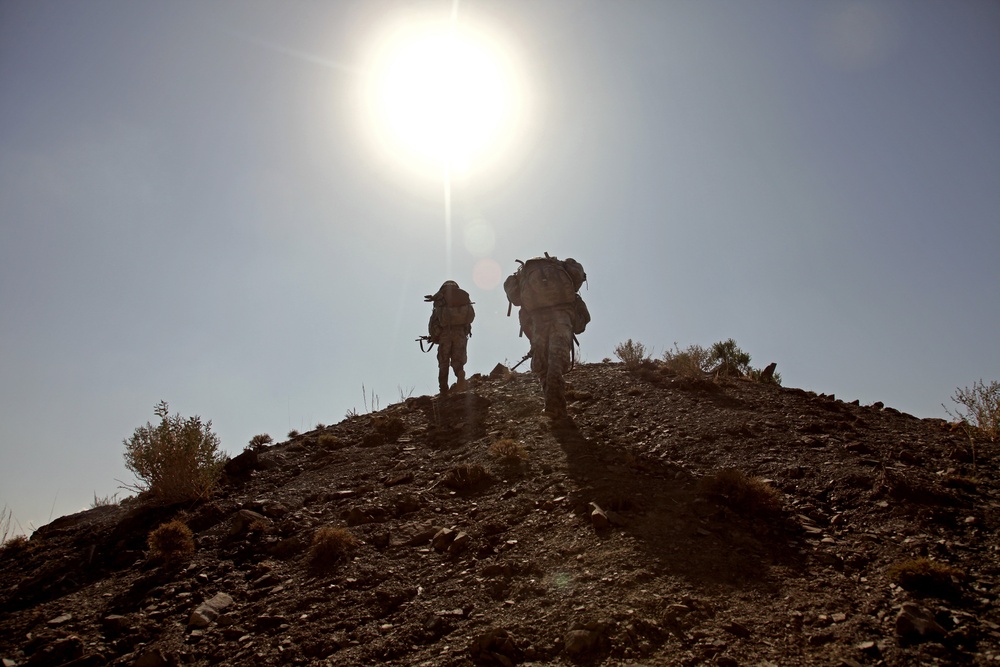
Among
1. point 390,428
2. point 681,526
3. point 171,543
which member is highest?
point 390,428

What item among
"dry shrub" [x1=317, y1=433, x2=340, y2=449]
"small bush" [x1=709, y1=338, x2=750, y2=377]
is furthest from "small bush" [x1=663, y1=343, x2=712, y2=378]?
"dry shrub" [x1=317, y1=433, x2=340, y2=449]

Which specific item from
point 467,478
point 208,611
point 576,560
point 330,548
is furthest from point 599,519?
point 208,611

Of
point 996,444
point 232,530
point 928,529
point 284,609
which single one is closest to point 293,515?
point 232,530

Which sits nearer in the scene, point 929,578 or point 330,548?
point 929,578

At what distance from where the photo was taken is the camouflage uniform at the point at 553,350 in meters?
10.9

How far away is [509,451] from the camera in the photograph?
27.8 ft

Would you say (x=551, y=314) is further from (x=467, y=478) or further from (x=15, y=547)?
(x=15, y=547)

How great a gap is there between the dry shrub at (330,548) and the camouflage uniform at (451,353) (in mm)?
9558

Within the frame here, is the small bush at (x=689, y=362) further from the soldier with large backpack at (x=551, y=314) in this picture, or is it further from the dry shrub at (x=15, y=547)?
the dry shrub at (x=15, y=547)

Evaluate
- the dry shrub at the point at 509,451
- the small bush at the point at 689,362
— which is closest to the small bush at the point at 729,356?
the small bush at the point at 689,362

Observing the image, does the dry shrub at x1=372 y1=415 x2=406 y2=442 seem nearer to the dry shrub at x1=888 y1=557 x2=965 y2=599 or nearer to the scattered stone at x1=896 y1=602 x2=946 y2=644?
the dry shrub at x1=888 y1=557 x2=965 y2=599

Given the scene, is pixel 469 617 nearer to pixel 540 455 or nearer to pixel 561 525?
pixel 561 525

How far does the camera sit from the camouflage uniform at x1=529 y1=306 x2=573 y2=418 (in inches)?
428

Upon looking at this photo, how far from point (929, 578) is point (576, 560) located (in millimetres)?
2758
